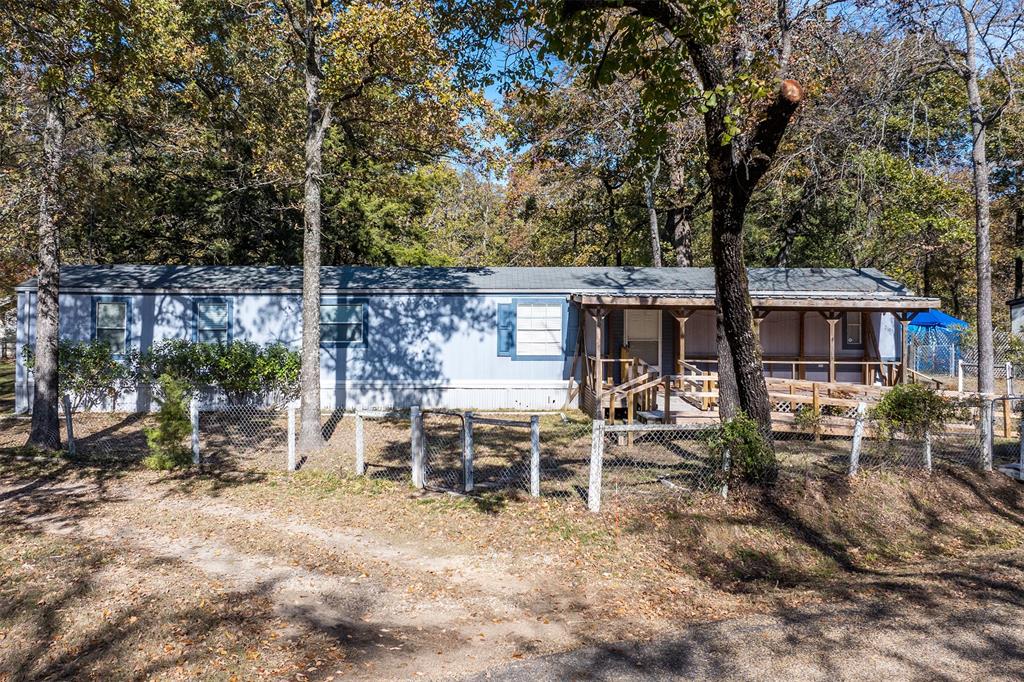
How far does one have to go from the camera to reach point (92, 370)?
48.3 feet

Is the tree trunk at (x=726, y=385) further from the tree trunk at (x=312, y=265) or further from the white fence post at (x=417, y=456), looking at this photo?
the tree trunk at (x=312, y=265)

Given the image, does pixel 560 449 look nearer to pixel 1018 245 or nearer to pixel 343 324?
pixel 343 324

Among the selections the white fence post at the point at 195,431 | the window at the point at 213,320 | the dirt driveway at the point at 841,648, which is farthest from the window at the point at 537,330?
the dirt driveway at the point at 841,648

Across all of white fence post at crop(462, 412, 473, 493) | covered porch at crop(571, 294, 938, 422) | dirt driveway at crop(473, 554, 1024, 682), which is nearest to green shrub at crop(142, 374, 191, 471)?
white fence post at crop(462, 412, 473, 493)

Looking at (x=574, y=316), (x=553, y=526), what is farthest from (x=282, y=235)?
(x=553, y=526)

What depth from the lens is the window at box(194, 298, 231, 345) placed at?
50.9 ft

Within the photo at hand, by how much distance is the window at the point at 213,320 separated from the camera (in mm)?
15523

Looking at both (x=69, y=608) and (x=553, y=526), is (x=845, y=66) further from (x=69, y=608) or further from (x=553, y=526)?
(x=69, y=608)

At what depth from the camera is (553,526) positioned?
286 inches

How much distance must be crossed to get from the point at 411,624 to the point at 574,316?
37.3 ft

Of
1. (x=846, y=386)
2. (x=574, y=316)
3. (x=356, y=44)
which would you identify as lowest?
(x=846, y=386)

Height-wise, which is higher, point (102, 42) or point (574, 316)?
point (102, 42)

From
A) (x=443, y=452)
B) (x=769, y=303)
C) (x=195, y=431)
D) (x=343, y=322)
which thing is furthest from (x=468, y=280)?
(x=195, y=431)

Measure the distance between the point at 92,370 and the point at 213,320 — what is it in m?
2.75
